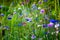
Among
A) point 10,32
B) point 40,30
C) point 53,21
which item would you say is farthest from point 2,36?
point 53,21

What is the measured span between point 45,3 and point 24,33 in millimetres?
415

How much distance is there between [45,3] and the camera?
247cm

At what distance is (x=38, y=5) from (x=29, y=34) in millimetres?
345

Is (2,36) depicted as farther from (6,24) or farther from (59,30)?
(59,30)

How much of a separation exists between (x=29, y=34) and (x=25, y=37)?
0.06 metres

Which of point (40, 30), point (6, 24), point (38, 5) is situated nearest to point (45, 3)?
point (38, 5)

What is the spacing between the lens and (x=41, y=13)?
2.48 meters

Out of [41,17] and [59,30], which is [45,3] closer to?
[41,17]

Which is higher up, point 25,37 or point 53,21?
point 53,21

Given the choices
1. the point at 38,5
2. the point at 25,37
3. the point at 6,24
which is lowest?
the point at 25,37

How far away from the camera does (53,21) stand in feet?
8.00

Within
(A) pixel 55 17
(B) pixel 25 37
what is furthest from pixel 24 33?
(A) pixel 55 17

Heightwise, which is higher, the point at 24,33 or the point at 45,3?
the point at 45,3

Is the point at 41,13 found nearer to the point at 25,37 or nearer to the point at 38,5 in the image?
the point at 38,5
